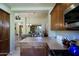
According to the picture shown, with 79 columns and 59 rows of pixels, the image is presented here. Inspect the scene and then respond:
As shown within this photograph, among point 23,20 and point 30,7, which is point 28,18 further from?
point 30,7

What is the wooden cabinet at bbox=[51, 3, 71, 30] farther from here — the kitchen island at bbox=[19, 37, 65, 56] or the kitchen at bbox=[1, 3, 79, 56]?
the kitchen island at bbox=[19, 37, 65, 56]

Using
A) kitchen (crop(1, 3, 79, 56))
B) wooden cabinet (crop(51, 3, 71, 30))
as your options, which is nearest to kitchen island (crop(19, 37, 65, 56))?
kitchen (crop(1, 3, 79, 56))

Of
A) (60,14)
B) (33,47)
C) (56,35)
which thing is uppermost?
(60,14)

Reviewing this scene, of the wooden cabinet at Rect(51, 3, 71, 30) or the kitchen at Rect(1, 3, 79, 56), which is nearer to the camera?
the kitchen at Rect(1, 3, 79, 56)

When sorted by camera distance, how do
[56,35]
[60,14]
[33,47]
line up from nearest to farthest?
1. [60,14]
2. [33,47]
3. [56,35]

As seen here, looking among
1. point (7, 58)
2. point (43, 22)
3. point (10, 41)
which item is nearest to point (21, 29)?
point (43, 22)

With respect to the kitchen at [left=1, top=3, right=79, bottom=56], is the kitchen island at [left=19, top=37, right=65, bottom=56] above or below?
below

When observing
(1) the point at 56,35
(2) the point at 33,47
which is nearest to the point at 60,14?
(2) the point at 33,47

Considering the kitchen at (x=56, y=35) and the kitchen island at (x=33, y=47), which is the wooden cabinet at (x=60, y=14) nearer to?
the kitchen at (x=56, y=35)

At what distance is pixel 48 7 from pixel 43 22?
469 centimetres

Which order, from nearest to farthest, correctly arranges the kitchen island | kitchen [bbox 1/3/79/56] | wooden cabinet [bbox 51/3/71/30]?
kitchen [bbox 1/3/79/56] < wooden cabinet [bbox 51/3/71/30] < the kitchen island

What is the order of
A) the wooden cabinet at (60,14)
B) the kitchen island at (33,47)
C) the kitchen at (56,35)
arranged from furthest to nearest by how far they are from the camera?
the kitchen island at (33,47), the wooden cabinet at (60,14), the kitchen at (56,35)

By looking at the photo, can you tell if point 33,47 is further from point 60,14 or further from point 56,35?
point 60,14

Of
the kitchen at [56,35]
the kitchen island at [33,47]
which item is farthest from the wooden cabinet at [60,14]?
the kitchen island at [33,47]
